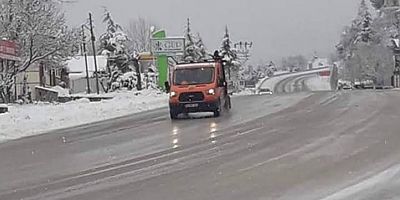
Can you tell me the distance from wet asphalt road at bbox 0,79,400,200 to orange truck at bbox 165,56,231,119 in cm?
260

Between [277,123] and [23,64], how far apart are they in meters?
26.5

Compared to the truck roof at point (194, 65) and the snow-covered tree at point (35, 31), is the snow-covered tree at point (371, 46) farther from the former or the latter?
the truck roof at point (194, 65)

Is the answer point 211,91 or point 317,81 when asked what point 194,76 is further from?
point 317,81

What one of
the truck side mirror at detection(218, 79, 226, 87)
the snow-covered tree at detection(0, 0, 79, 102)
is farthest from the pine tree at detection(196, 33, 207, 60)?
the truck side mirror at detection(218, 79, 226, 87)

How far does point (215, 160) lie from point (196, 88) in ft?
43.5

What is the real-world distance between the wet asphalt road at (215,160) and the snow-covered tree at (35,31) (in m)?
20.9

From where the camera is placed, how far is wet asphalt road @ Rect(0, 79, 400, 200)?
432 inches

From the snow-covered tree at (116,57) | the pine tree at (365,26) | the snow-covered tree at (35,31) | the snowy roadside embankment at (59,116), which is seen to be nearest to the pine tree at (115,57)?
the snow-covered tree at (116,57)

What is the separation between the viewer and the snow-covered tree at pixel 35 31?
143 ft

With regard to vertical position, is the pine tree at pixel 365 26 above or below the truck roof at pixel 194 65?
above

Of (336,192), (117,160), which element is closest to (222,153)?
(117,160)

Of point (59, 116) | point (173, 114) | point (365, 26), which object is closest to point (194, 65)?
point (173, 114)

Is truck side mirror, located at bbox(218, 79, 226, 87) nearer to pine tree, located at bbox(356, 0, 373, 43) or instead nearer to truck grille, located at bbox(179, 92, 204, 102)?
truck grille, located at bbox(179, 92, 204, 102)

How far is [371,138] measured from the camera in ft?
56.8
